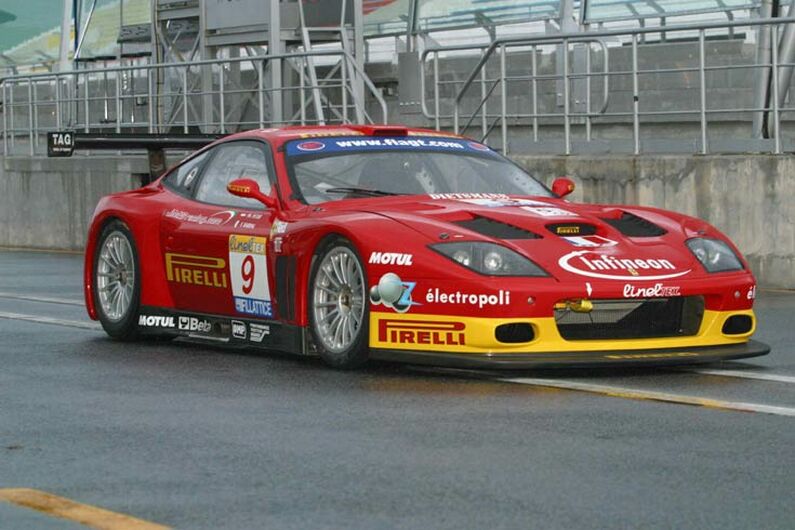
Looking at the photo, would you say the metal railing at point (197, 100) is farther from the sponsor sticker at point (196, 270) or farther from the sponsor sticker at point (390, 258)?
the sponsor sticker at point (390, 258)

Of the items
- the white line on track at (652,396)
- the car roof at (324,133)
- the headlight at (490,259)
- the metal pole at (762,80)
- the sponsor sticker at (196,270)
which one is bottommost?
the white line on track at (652,396)

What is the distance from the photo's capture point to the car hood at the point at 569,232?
8.47 m

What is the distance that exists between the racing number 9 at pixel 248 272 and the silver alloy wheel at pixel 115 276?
127cm

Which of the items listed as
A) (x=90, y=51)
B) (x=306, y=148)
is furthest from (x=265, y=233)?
(x=90, y=51)

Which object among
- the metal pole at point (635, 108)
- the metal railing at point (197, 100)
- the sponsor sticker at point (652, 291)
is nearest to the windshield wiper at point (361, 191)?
the sponsor sticker at point (652, 291)

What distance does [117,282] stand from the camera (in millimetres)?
10969

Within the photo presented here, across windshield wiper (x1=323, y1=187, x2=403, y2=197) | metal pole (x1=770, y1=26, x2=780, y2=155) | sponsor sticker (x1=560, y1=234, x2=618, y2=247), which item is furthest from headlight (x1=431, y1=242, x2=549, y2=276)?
metal pole (x1=770, y1=26, x2=780, y2=155)

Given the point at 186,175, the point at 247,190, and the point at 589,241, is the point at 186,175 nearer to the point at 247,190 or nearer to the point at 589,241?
the point at 247,190

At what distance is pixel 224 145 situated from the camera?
34.8 ft

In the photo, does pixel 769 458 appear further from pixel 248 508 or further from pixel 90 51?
pixel 90 51

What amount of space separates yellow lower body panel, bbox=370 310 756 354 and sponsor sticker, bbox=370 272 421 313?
0.15ft

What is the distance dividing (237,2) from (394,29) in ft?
7.62

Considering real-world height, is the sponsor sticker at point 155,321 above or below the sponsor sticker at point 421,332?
below

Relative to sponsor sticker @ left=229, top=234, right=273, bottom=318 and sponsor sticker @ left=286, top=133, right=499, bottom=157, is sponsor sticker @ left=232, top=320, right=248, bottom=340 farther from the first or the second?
sponsor sticker @ left=286, top=133, right=499, bottom=157
